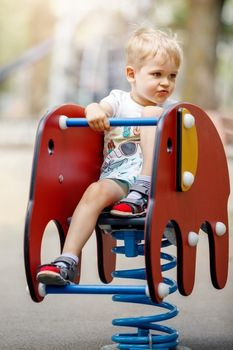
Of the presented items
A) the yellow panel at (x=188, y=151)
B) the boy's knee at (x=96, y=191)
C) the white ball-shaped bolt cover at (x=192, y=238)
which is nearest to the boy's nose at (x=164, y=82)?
the yellow panel at (x=188, y=151)

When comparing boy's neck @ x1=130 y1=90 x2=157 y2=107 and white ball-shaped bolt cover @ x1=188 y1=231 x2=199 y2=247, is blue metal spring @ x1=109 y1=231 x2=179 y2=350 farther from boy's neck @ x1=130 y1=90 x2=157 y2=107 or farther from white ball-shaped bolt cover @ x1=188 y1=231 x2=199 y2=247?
boy's neck @ x1=130 y1=90 x2=157 y2=107

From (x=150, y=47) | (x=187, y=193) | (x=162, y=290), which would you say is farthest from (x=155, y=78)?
(x=162, y=290)

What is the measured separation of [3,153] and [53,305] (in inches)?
485

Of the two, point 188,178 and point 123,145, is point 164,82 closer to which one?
point 123,145

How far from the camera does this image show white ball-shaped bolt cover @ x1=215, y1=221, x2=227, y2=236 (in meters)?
4.07

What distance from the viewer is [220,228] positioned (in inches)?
161

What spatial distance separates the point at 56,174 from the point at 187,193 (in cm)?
57

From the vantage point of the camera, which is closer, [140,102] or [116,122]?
[116,122]

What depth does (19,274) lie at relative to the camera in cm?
595

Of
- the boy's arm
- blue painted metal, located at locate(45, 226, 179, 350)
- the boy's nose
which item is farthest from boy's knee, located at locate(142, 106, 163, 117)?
blue painted metal, located at locate(45, 226, 179, 350)

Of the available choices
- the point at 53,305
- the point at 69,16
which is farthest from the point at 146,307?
A: the point at 69,16

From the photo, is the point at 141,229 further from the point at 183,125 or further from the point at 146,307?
the point at 146,307

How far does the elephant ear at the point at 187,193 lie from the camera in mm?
3541

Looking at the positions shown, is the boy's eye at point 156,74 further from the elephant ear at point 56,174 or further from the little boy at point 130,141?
the elephant ear at point 56,174
